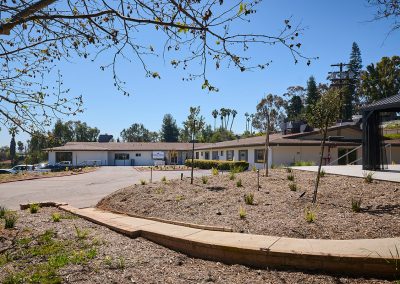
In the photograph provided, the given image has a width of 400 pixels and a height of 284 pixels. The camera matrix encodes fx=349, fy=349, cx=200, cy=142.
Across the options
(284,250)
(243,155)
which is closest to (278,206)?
(284,250)

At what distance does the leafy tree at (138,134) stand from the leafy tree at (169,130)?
844 inches

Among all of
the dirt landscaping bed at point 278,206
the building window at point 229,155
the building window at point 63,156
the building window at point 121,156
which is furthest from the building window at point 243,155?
the building window at point 63,156

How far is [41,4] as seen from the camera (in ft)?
16.0

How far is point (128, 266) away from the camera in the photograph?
4859 millimetres

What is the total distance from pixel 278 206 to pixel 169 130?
88.3 m

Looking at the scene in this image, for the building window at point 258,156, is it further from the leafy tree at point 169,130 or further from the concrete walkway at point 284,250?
the leafy tree at point 169,130

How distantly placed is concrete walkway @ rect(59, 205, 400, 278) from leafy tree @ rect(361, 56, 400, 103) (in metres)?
55.0

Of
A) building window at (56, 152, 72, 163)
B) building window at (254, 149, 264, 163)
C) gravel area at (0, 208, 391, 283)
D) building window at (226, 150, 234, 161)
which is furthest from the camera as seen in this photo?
building window at (56, 152, 72, 163)

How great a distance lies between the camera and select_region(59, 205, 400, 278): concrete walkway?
13.9ft

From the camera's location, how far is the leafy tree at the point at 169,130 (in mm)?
95250

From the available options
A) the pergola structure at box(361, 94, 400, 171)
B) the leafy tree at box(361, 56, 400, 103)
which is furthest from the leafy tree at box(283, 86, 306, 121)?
the pergola structure at box(361, 94, 400, 171)

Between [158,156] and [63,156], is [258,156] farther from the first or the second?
[63,156]

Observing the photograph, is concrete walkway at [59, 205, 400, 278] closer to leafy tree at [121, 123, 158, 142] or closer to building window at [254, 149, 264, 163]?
building window at [254, 149, 264, 163]

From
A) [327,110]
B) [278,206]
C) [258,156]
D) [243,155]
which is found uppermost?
[327,110]
